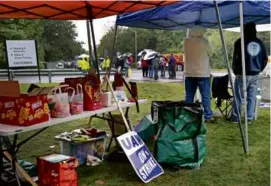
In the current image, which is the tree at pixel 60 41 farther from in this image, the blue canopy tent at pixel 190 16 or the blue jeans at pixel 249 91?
the blue jeans at pixel 249 91

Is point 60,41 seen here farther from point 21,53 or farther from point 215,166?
point 215,166

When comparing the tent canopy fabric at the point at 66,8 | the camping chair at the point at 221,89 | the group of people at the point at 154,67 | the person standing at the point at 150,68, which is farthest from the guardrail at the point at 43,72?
the tent canopy fabric at the point at 66,8

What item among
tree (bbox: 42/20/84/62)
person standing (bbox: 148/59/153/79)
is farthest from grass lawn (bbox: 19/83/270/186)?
tree (bbox: 42/20/84/62)

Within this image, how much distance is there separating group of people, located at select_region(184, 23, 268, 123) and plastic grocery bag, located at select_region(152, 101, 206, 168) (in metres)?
1.96

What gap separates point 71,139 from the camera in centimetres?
370

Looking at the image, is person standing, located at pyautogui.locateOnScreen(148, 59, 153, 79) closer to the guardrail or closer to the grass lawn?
the guardrail

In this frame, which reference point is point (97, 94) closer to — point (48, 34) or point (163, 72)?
point (163, 72)

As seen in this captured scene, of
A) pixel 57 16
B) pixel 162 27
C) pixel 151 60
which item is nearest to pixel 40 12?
pixel 57 16

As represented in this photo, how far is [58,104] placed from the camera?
297 cm

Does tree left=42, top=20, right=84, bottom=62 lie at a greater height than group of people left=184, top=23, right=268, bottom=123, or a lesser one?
greater

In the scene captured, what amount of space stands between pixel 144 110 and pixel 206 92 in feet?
5.97

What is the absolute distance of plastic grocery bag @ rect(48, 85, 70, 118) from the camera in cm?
297

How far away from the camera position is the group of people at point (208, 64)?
5402 millimetres

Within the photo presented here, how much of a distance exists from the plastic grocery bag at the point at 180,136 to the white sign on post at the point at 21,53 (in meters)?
5.13
